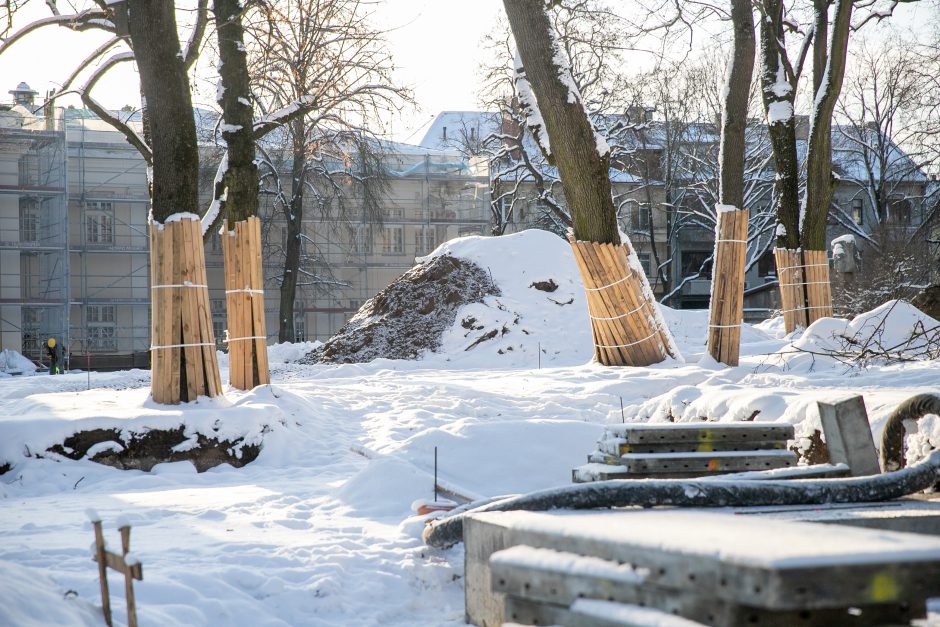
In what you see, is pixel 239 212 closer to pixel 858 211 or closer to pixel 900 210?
pixel 900 210

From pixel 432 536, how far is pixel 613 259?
22.5ft

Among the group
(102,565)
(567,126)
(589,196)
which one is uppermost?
(567,126)

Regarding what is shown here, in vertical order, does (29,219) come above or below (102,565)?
above

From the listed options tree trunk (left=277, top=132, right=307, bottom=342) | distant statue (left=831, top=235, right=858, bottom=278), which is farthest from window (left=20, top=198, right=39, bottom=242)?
distant statue (left=831, top=235, right=858, bottom=278)

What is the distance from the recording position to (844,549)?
87.3 inches

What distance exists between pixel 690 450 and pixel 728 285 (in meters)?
6.22

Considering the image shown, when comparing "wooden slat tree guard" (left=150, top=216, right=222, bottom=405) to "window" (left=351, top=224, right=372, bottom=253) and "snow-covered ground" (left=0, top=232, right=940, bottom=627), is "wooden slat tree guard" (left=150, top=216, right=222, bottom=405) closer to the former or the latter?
"snow-covered ground" (left=0, top=232, right=940, bottom=627)

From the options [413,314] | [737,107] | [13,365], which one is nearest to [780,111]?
[737,107]

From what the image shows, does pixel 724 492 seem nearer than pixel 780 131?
Yes

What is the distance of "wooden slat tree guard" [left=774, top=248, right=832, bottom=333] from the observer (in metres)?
13.5

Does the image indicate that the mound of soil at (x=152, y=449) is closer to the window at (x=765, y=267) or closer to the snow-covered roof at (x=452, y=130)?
the snow-covered roof at (x=452, y=130)

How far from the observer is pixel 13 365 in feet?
83.1

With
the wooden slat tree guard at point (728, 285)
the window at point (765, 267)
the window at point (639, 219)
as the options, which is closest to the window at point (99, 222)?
the window at point (639, 219)

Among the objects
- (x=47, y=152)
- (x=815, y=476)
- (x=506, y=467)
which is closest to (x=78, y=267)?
(x=47, y=152)
